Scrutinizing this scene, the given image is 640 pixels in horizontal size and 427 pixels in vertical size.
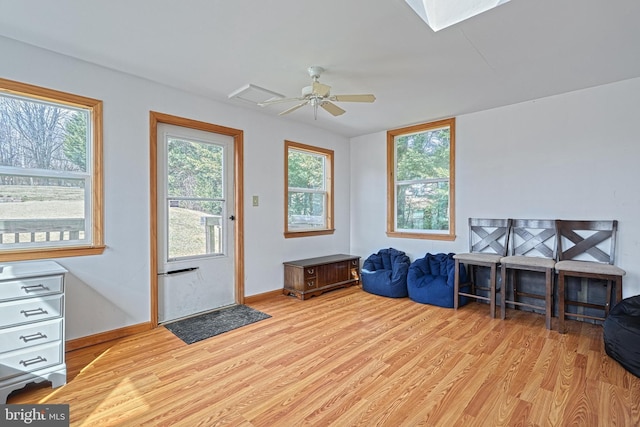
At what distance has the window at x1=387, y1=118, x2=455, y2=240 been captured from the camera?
4.44 metres

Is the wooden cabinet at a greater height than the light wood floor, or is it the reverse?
the wooden cabinet

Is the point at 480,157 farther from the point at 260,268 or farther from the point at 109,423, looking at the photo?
the point at 109,423

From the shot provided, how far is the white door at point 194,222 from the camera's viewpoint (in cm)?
335

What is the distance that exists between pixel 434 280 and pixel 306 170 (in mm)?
2444

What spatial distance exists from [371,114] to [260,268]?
252 centimetres

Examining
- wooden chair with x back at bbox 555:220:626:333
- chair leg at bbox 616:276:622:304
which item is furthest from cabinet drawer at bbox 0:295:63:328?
chair leg at bbox 616:276:622:304

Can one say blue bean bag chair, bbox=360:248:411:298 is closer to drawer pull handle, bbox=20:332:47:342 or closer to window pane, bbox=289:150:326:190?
window pane, bbox=289:150:326:190

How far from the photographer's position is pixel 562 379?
7.17 ft

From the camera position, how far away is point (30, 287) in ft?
6.70

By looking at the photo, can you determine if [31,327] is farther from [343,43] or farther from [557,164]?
[557,164]

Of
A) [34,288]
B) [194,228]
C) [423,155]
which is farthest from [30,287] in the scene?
[423,155]

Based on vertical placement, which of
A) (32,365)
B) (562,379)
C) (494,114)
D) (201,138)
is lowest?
(562,379)

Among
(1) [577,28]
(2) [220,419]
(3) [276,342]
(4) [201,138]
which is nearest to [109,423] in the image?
(2) [220,419]

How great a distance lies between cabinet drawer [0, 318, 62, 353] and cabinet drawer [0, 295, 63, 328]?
36mm
